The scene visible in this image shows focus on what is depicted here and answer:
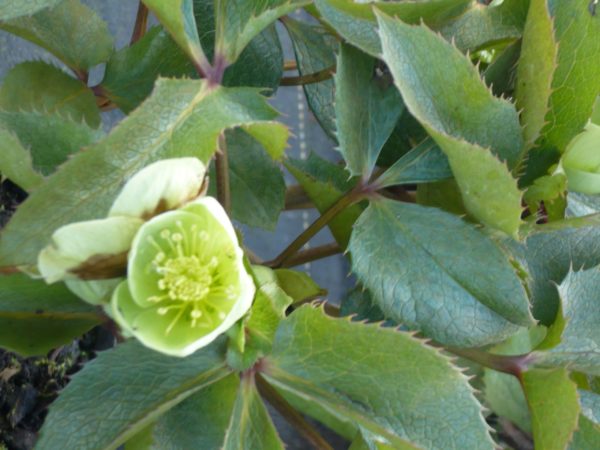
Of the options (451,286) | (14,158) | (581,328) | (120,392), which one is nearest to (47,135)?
(14,158)

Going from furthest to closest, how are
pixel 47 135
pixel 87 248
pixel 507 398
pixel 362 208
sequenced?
pixel 507 398
pixel 362 208
pixel 47 135
pixel 87 248

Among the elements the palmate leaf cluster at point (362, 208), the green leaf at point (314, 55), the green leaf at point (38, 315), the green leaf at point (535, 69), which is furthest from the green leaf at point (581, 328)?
the green leaf at point (38, 315)

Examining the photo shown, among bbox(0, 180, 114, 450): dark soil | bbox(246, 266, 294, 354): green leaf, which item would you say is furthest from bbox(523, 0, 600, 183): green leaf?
bbox(0, 180, 114, 450): dark soil

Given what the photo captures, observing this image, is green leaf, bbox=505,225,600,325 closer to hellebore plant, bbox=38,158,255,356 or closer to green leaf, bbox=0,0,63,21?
hellebore plant, bbox=38,158,255,356

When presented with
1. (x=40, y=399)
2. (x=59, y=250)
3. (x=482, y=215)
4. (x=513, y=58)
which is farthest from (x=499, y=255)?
(x=40, y=399)

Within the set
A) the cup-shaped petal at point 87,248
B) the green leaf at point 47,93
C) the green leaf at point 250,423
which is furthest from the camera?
the green leaf at point 47,93

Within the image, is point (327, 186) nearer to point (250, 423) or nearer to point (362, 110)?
point (362, 110)

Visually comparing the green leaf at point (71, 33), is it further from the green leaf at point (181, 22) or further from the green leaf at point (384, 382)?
the green leaf at point (384, 382)

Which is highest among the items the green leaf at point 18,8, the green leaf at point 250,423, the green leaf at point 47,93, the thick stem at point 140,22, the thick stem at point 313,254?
the green leaf at point 18,8
